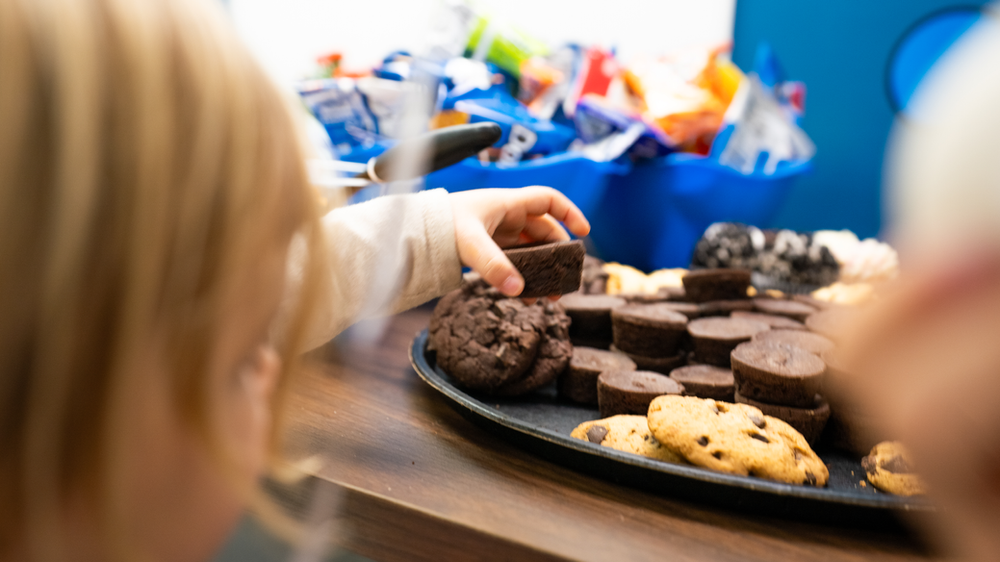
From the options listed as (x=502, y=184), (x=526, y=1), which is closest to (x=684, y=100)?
(x=502, y=184)

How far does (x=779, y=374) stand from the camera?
547mm

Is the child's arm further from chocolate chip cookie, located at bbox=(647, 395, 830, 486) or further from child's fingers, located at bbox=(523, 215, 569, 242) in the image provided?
chocolate chip cookie, located at bbox=(647, 395, 830, 486)

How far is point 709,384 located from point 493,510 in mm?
281

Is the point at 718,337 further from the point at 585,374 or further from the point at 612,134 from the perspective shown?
the point at 612,134

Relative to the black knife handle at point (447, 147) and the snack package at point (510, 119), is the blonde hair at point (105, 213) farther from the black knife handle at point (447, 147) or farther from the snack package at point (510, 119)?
the snack package at point (510, 119)

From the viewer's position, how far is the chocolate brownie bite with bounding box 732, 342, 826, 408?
21.5 inches

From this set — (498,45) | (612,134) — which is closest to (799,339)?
(612,134)

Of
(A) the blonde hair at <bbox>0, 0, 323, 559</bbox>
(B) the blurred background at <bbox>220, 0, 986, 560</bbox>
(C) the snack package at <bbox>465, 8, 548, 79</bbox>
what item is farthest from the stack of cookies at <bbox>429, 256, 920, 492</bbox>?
(C) the snack package at <bbox>465, 8, 548, 79</bbox>

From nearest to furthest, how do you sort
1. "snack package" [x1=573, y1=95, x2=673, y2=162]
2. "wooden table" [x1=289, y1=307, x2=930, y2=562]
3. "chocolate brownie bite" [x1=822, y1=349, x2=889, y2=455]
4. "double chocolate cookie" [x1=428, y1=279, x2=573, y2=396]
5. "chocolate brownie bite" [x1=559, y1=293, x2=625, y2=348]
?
1. "wooden table" [x1=289, y1=307, x2=930, y2=562]
2. "chocolate brownie bite" [x1=822, y1=349, x2=889, y2=455]
3. "double chocolate cookie" [x1=428, y1=279, x2=573, y2=396]
4. "chocolate brownie bite" [x1=559, y1=293, x2=625, y2=348]
5. "snack package" [x1=573, y1=95, x2=673, y2=162]

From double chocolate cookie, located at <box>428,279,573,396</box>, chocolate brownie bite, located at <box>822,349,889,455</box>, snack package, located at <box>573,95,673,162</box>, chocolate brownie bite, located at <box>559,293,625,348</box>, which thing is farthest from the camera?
snack package, located at <box>573,95,673,162</box>

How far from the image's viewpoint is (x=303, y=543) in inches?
17.8

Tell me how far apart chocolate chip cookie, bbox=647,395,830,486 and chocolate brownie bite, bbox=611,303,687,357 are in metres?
0.19

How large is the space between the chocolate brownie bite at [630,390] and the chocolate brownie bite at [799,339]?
12cm

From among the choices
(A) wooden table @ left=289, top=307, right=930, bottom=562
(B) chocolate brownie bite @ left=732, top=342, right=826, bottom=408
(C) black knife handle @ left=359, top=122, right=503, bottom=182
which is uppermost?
(C) black knife handle @ left=359, top=122, right=503, bottom=182
